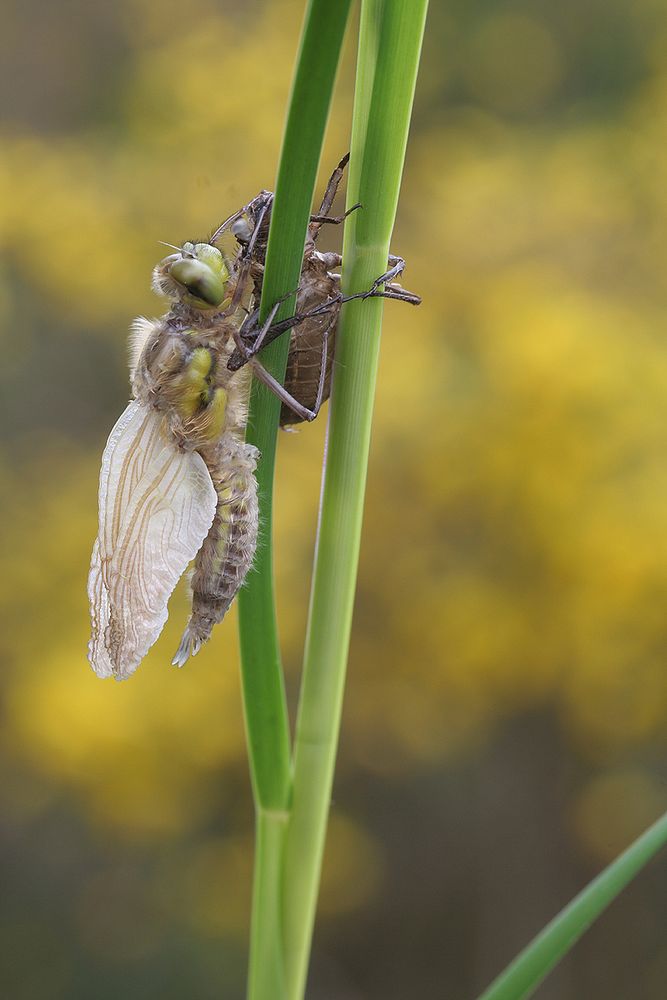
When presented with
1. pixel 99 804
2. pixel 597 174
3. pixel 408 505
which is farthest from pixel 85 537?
pixel 597 174

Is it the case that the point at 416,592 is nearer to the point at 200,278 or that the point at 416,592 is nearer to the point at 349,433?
the point at 200,278

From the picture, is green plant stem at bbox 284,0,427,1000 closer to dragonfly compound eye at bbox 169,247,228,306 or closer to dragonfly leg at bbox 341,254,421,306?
dragonfly leg at bbox 341,254,421,306

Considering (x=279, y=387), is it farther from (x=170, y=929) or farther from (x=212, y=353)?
(x=170, y=929)

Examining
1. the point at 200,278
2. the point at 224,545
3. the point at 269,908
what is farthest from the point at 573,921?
A: the point at 200,278

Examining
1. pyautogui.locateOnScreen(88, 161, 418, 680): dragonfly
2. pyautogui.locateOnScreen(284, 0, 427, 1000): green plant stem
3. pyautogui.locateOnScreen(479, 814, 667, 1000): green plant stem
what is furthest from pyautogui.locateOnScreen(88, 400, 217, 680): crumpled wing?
pyautogui.locateOnScreen(479, 814, 667, 1000): green plant stem

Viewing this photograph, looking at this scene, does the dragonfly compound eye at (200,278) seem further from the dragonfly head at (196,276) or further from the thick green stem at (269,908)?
the thick green stem at (269,908)

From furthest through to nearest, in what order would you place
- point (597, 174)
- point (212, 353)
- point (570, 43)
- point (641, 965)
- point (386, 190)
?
point (570, 43) < point (597, 174) < point (641, 965) < point (212, 353) < point (386, 190)
